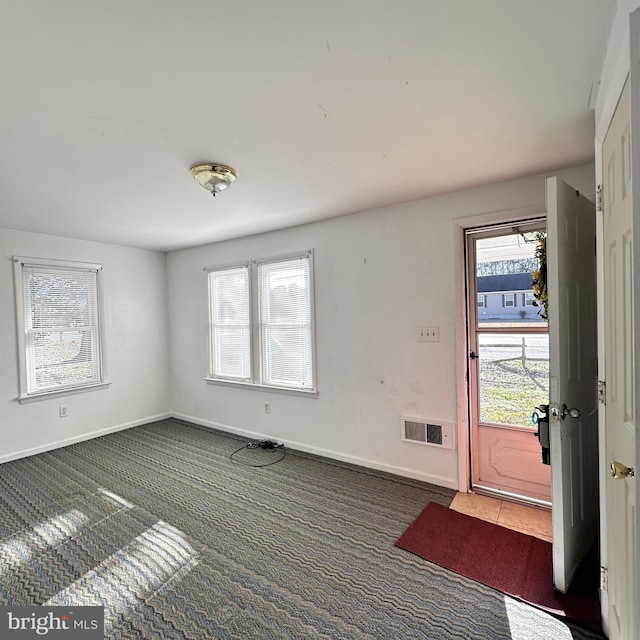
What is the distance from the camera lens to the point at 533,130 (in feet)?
6.07

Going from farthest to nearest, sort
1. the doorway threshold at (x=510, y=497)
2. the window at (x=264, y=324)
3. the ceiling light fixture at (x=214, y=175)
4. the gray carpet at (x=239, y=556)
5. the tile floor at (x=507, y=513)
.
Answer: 1. the window at (x=264, y=324)
2. the doorway threshold at (x=510, y=497)
3. the tile floor at (x=507, y=513)
4. the ceiling light fixture at (x=214, y=175)
5. the gray carpet at (x=239, y=556)

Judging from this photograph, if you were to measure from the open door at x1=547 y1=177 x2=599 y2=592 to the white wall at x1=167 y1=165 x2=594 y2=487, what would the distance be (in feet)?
2.42

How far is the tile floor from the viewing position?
231cm

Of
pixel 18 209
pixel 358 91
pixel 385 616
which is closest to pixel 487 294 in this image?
pixel 358 91

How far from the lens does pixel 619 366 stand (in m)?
1.21

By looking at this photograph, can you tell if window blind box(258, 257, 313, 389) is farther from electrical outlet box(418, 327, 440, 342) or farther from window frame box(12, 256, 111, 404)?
window frame box(12, 256, 111, 404)

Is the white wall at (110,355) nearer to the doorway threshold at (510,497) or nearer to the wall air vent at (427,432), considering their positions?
the wall air vent at (427,432)

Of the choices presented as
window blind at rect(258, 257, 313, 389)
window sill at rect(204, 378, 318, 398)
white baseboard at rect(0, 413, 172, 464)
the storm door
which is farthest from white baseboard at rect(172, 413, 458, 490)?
white baseboard at rect(0, 413, 172, 464)

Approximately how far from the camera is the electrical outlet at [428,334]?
2850 mm

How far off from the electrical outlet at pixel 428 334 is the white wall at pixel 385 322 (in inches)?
1.7

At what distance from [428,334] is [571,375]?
46.5 inches

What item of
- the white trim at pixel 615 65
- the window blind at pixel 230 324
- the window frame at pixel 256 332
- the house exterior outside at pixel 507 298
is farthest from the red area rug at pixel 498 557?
the window blind at pixel 230 324

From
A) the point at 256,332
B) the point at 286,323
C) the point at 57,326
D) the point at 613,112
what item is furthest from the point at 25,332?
the point at 613,112

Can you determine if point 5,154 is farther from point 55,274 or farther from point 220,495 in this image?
point 220,495
